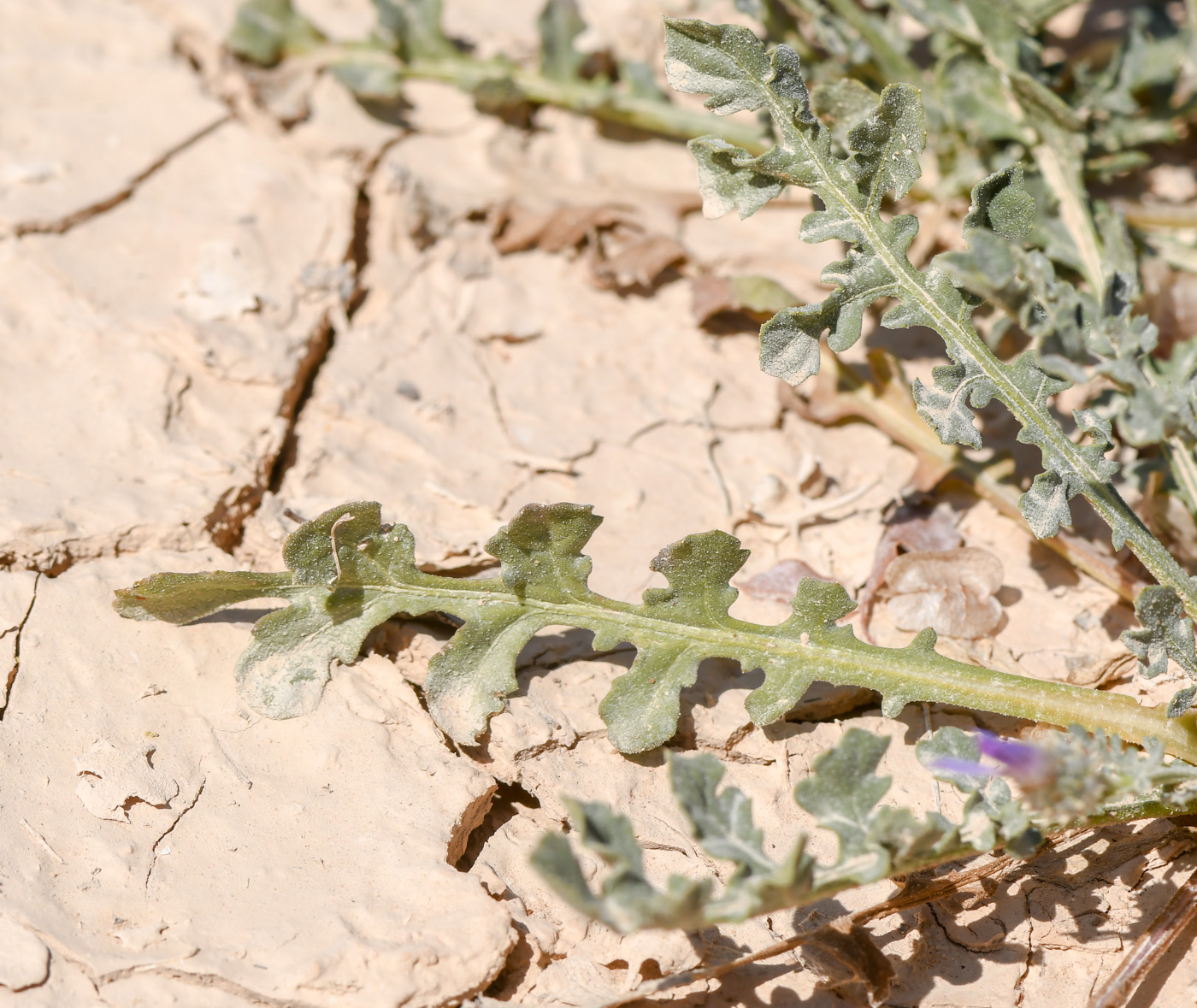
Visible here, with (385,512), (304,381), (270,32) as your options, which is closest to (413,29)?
(270,32)

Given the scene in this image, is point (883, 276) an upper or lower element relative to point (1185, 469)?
upper

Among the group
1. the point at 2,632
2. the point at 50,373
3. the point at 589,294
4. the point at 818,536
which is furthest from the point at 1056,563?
the point at 50,373

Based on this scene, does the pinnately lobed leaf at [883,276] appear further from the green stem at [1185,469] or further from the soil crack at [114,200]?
the soil crack at [114,200]

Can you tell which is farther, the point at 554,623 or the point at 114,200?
the point at 114,200

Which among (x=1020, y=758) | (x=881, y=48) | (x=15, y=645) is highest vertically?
(x=881, y=48)

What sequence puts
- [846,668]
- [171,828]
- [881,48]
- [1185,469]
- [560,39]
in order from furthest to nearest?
[560,39] → [881,48] → [1185,469] → [846,668] → [171,828]

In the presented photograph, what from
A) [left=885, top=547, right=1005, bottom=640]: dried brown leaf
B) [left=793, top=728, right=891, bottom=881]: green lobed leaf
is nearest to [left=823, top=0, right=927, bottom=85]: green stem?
[left=885, top=547, right=1005, bottom=640]: dried brown leaf

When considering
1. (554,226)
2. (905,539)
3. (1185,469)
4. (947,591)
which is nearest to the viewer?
(1185,469)

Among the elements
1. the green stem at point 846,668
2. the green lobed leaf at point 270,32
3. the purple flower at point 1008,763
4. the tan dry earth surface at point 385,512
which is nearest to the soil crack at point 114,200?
the tan dry earth surface at point 385,512

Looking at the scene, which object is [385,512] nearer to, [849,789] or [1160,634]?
[849,789]
